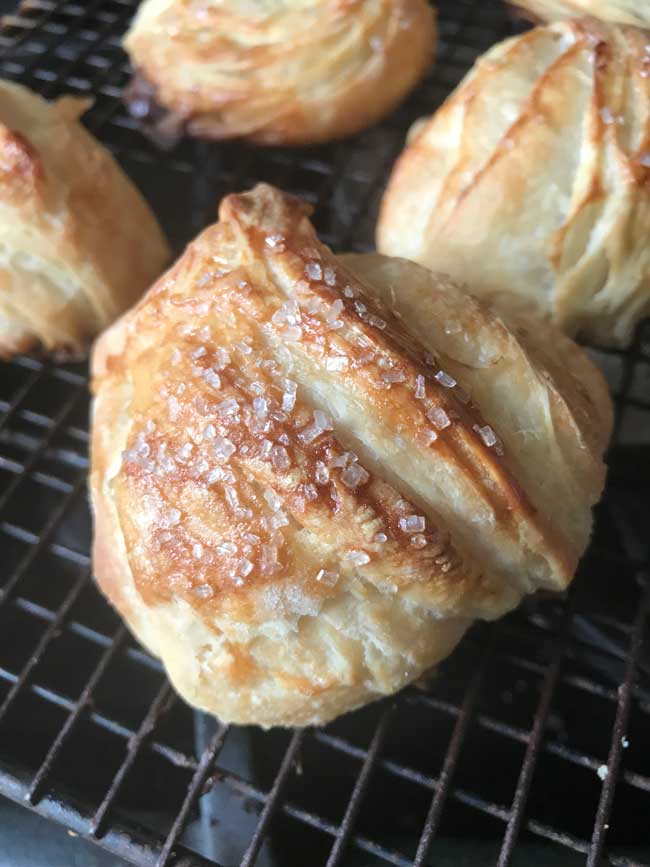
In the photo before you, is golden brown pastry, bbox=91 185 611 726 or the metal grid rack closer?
golden brown pastry, bbox=91 185 611 726

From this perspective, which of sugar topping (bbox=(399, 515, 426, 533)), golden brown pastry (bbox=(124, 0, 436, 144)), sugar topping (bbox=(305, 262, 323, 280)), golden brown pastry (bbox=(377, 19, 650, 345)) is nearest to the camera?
sugar topping (bbox=(399, 515, 426, 533))

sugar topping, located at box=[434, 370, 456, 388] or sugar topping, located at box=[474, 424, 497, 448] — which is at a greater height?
sugar topping, located at box=[434, 370, 456, 388]

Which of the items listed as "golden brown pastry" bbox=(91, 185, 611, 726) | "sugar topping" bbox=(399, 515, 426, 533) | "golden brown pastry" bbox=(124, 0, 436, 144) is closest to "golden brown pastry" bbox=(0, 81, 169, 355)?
"golden brown pastry" bbox=(124, 0, 436, 144)

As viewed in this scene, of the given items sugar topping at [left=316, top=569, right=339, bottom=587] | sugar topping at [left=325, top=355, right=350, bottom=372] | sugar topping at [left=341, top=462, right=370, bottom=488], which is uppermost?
sugar topping at [left=325, top=355, right=350, bottom=372]

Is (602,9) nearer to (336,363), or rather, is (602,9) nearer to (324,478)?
(336,363)

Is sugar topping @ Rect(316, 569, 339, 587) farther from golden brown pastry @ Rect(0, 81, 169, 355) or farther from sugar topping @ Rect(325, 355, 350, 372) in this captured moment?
golden brown pastry @ Rect(0, 81, 169, 355)

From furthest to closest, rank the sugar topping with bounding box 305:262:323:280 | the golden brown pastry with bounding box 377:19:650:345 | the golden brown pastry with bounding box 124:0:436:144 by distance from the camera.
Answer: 1. the golden brown pastry with bounding box 124:0:436:144
2. the golden brown pastry with bounding box 377:19:650:345
3. the sugar topping with bounding box 305:262:323:280

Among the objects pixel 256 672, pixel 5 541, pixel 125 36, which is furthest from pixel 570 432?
pixel 125 36
